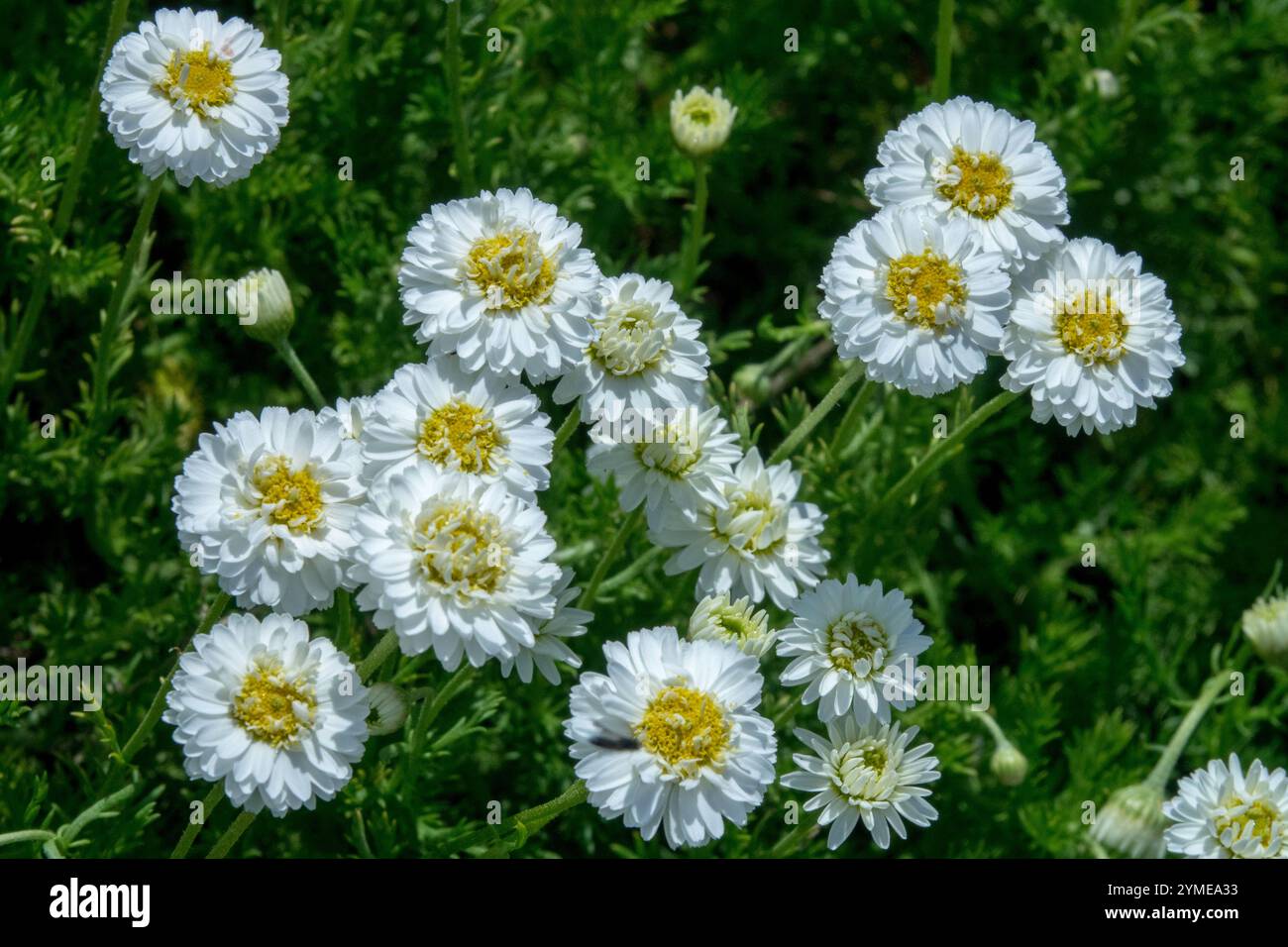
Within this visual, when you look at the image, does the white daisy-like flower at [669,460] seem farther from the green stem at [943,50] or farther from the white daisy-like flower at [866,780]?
the green stem at [943,50]

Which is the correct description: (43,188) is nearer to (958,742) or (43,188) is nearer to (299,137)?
(299,137)

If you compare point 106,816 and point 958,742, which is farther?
point 958,742

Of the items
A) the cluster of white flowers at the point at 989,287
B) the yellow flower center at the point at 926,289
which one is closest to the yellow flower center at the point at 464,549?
the cluster of white flowers at the point at 989,287

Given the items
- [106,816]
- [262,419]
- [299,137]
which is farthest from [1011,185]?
[106,816]

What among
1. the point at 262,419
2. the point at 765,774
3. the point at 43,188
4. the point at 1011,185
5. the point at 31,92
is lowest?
the point at 765,774

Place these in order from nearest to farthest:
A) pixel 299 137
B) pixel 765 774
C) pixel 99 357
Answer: pixel 765 774, pixel 99 357, pixel 299 137
